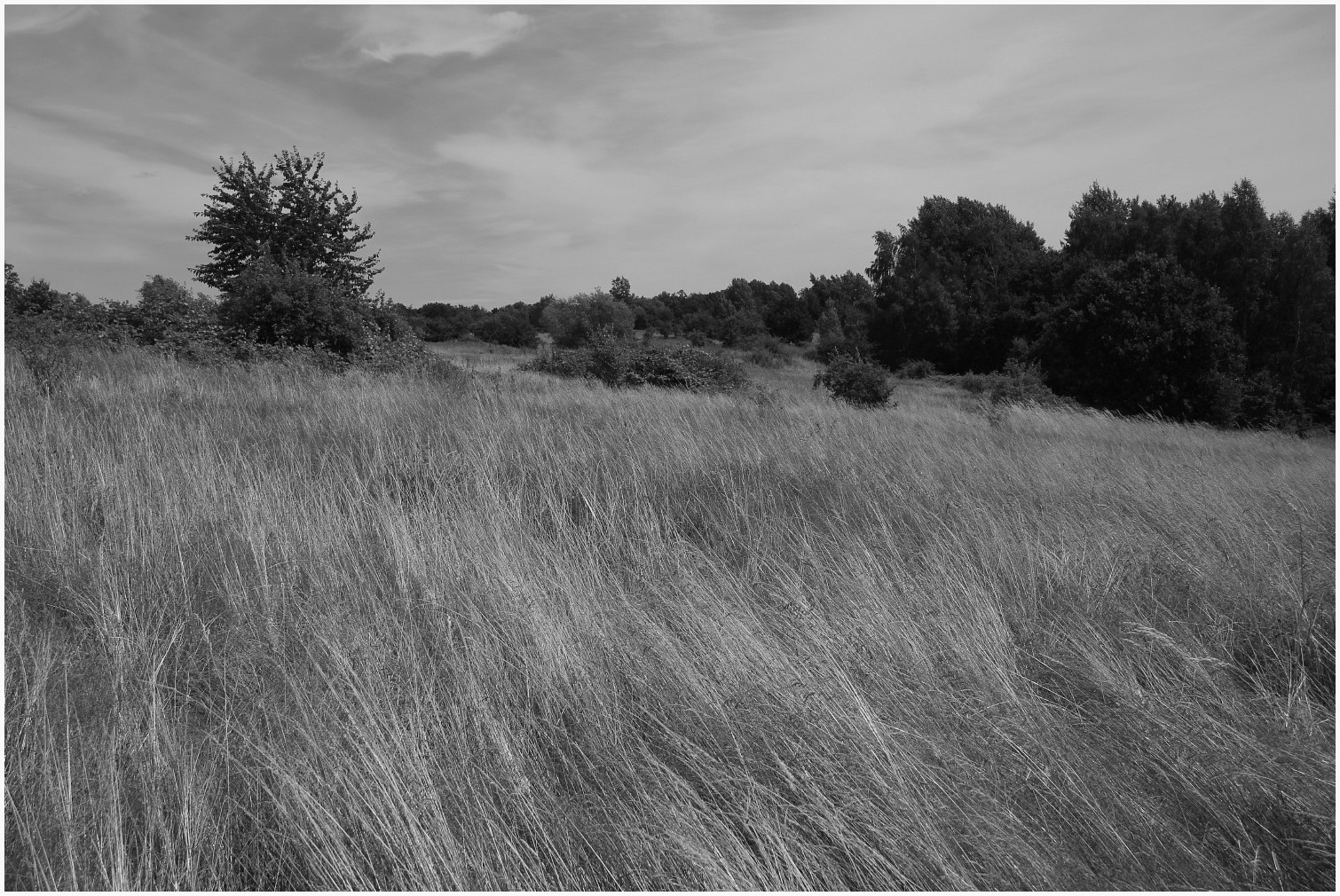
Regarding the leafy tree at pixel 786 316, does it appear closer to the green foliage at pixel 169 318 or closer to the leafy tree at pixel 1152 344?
the leafy tree at pixel 1152 344

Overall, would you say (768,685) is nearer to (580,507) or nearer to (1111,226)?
(580,507)

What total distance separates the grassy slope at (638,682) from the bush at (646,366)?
14.0m

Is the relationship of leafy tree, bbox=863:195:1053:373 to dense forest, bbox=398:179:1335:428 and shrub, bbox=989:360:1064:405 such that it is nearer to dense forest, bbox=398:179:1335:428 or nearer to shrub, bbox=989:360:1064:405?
dense forest, bbox=398:179:1335:428

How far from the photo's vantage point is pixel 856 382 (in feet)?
67.0

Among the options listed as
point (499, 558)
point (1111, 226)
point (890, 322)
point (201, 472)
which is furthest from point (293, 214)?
point (1111, 226)

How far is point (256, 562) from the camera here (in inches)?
135

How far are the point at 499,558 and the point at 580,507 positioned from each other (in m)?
1.22

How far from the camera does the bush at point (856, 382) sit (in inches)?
784

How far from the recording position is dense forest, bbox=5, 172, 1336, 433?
16.7 meters

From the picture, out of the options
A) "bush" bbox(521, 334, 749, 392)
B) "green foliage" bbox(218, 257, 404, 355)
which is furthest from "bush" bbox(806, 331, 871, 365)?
"green foliage" bbox(218, 257, 404, 355)

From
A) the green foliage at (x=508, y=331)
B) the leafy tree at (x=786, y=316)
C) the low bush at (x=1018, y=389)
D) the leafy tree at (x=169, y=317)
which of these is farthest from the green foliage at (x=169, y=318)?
the leafy tree at (x=786, y=316)

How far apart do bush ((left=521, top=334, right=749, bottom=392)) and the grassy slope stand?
552 inches

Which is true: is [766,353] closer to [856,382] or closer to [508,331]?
[508,331]

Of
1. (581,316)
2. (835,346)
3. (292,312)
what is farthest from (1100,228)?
(292,312)
